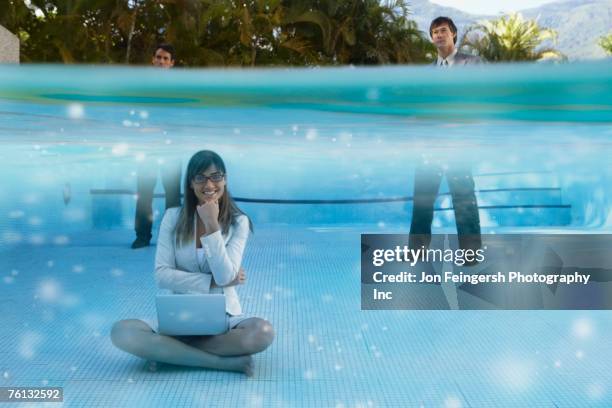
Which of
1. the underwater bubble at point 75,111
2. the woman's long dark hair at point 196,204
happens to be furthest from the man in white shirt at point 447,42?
the underwater bubble at point 75,111

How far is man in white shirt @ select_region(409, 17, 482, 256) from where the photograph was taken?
171 inches

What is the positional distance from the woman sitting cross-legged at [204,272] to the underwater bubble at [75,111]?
2.93 feet

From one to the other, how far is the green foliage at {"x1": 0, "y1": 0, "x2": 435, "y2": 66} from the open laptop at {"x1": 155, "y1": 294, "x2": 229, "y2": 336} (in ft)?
41.5

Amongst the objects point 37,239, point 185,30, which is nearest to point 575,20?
point 185,30

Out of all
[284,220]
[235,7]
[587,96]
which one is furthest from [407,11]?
[284,220]

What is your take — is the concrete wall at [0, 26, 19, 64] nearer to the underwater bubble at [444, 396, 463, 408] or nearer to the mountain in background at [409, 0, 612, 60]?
the underwater bubble at [444, 396, 463, 408]

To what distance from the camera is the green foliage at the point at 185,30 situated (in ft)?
52.2

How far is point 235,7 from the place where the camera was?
16.4 metres

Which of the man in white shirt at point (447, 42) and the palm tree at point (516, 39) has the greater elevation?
the palm tree at point (516, 39)

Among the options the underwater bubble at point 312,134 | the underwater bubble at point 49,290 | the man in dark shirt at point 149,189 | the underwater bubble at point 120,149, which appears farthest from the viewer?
the underwater bubble at point 312,134

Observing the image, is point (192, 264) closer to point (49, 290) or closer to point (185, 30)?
point (49, 290)

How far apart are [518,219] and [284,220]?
1.48 m

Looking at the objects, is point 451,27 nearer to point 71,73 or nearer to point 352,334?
point 352,334

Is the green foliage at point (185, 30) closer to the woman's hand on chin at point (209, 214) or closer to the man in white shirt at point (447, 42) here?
the man in white shirt at point (447, 42)
